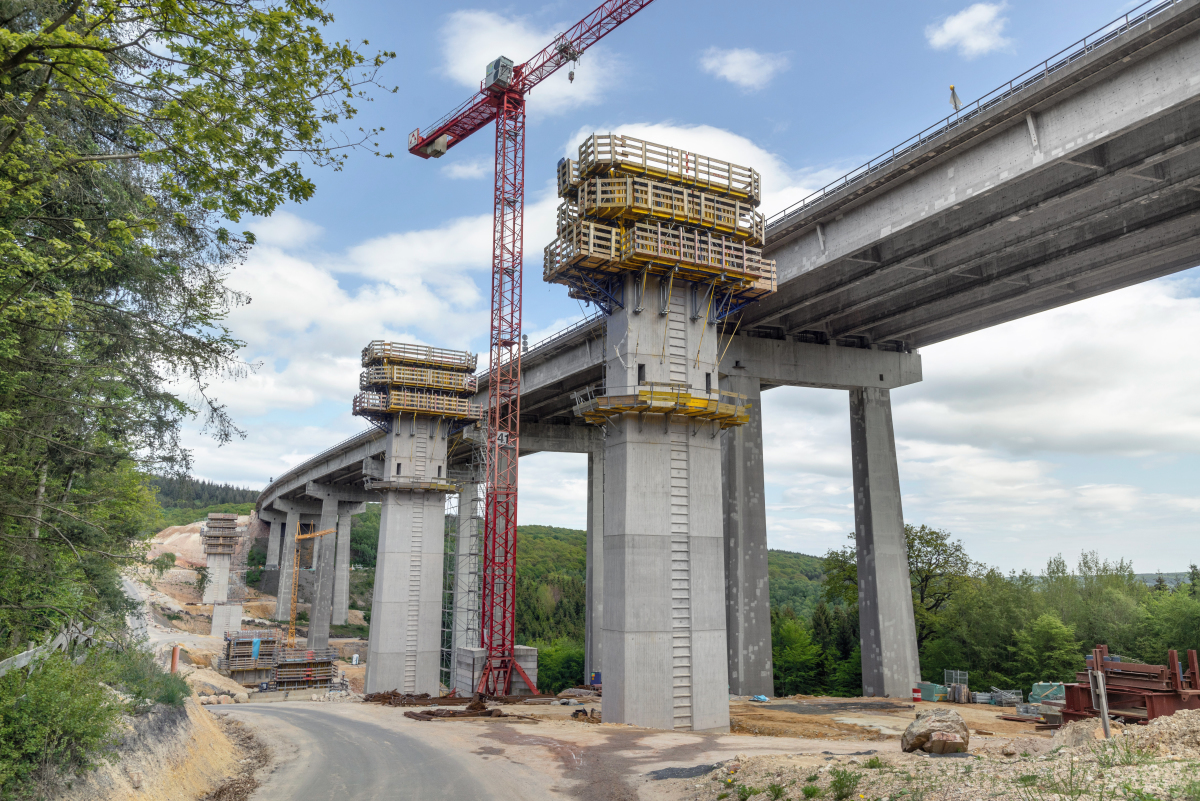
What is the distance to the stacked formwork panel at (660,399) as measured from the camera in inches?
968

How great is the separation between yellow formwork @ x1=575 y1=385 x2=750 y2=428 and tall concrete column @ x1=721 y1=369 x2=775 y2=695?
36.7 feet

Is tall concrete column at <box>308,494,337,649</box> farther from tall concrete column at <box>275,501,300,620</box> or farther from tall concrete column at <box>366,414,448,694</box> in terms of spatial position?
tall concrete column at <box>366,414,448,694</box>

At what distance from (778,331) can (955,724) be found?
26818 mm

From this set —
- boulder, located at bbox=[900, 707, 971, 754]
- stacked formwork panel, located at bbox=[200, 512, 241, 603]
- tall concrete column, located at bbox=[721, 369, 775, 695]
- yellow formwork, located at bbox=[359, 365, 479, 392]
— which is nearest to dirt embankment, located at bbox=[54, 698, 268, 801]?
boulder, located at bbox=[900, 707, 971, 754]

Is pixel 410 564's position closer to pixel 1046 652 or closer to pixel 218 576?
pixel 1046 652

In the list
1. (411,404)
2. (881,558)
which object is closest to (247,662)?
(411,404)

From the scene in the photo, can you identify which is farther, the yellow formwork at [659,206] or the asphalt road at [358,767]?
the yellow formwork at [659,206]

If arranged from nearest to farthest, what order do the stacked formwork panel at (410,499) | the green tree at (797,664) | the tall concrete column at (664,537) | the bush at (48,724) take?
the bush at (48,724) < the tall concrete column at (664,537) < the stacked formwork panel at (410,499) < the green tree at (797,664)

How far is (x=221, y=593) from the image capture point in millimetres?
101125

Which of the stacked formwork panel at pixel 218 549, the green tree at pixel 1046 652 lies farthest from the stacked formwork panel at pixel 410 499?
the stacked formwork panel at pixel 218 549

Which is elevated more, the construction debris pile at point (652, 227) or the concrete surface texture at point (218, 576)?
the construction debris pile at point (652, 227)

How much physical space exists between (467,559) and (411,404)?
49.2 ft

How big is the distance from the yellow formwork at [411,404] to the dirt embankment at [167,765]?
31.7m

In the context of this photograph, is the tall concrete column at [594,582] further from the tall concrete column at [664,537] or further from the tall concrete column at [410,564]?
the tall concrete column at [664,537]
